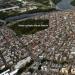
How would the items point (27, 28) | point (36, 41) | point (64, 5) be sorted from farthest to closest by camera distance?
point (64, 5)
point (27, 28)
point (36, 41)

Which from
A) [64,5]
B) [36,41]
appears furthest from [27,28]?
[64,5]

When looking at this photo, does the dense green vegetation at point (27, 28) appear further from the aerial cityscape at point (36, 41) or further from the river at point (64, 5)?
the river at point (64, 5)

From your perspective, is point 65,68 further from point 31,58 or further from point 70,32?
point 70,32

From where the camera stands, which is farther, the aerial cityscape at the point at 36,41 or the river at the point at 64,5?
the river at the point at 64,5

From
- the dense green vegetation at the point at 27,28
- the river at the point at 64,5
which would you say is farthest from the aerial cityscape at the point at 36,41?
the river at the point at 64,5

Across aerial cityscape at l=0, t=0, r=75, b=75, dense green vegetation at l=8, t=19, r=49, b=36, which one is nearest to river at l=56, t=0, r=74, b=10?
aerial cityscape at l=0, t=0, r=75, b=75

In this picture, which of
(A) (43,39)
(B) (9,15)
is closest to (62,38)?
(A) (43,39)

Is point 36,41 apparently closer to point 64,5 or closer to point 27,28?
point 27,28

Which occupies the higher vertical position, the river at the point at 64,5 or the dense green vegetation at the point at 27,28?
the river at the point at 64,5

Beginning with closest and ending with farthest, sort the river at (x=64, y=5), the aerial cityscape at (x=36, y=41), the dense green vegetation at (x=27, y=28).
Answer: the aerial cityscape at (x=36, y=41) → the dense green vegetation at (x=27, y=28) → the river at (x=64, y=5)
